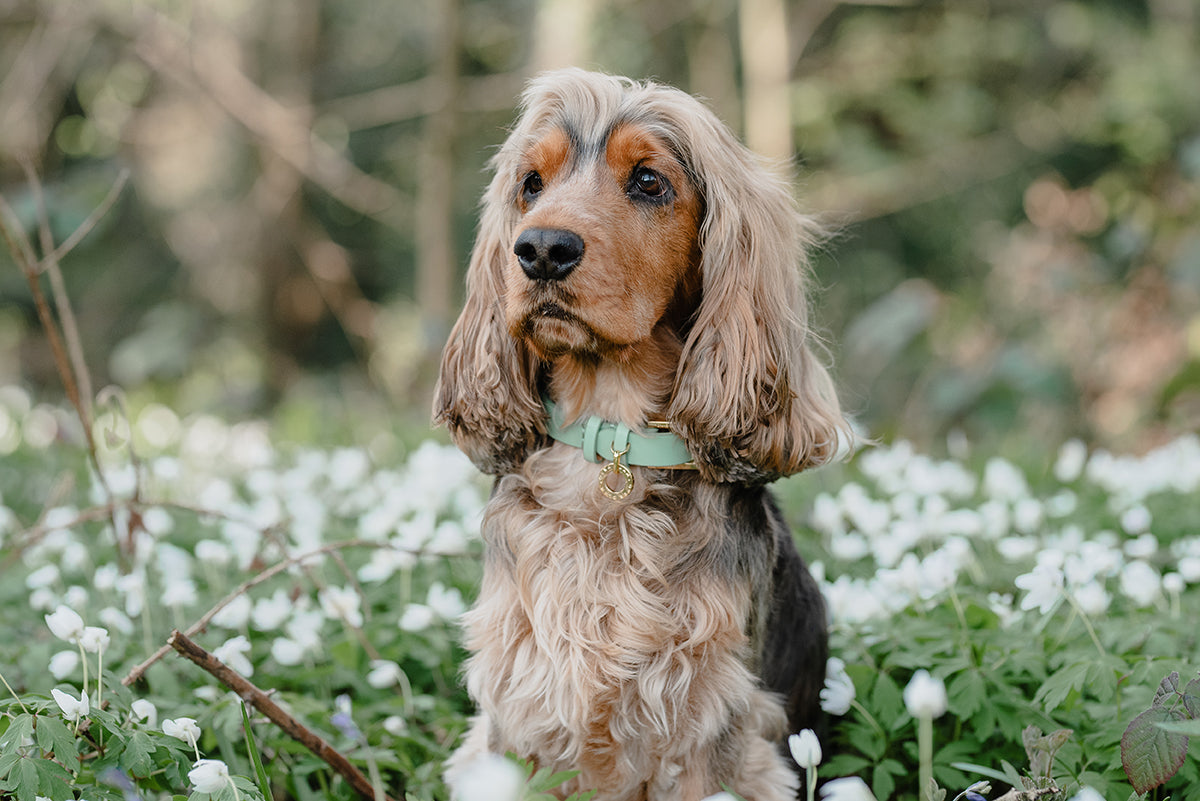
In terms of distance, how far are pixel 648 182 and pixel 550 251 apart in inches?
18.0

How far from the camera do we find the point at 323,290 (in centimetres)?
1123

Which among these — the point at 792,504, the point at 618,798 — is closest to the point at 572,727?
the point at 618,798

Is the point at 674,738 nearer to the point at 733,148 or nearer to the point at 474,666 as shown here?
the point at 474,666

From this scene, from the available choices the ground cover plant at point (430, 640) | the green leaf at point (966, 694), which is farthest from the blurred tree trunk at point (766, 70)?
the green leaf at point (966, 694)

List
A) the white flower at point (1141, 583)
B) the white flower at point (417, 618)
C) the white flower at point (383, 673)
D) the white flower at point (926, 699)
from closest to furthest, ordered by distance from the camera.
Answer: the white flower at point (926, 699) → the white flower at point (383, 673) → the white flower at point (1141, 583) → the white flower at point (417, 618)

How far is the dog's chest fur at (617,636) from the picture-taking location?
244 centimetres

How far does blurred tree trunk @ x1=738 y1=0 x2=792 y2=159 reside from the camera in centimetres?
1145

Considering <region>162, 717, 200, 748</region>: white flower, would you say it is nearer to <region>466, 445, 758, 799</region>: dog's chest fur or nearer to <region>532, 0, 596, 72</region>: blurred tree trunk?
<region>466, 445, 758, 799</region>: dog's chest fur

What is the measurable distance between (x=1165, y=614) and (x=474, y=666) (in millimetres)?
2166

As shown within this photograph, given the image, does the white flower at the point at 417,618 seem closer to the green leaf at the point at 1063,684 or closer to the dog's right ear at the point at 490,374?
the dog's right ear at the point at 490,374

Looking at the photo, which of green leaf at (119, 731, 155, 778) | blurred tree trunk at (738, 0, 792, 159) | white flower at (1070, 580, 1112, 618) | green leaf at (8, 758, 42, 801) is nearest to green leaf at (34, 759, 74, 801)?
green leaf at (8, 758, 42, 801)

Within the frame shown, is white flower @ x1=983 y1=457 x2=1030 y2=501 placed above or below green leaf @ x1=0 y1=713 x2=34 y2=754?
below

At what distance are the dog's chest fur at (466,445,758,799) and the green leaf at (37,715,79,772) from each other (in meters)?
0.95

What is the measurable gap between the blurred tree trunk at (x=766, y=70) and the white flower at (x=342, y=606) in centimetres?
904
